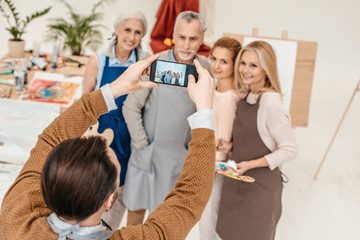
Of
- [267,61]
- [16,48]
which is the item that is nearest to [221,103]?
[267,61]

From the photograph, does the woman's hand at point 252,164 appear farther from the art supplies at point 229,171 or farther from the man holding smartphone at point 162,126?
the man holding smartphone at point 162,126

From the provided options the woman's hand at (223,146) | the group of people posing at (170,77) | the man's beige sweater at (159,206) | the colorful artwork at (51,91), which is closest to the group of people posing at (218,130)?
the woman's hand at (223,146)

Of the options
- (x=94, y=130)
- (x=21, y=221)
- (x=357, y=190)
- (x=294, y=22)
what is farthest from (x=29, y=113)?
(x=294, y=22)

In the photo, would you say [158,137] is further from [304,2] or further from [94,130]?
[304,2]

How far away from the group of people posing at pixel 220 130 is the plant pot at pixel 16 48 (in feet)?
5.54

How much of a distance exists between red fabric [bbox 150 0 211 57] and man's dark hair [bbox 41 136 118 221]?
2.33 meters

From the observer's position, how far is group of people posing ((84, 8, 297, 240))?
68.4 inches

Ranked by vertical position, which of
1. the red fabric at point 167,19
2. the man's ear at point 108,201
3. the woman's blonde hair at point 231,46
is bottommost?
the man's ear at point 108,201

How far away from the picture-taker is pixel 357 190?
3275 mm

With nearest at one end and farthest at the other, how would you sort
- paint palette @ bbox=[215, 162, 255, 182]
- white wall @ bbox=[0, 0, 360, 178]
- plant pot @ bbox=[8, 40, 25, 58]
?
paint palette @ bbox=[215, 162, 255, 182]
plant pot @ bbox=[8, 40, 25, 58]
white wall @ bbox=[0, 0, 360, 178]

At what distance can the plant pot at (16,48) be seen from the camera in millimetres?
3400

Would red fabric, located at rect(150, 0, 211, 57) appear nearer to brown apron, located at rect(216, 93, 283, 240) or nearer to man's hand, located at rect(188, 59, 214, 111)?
brown apron, located at rect(216, 93, 283, 240)

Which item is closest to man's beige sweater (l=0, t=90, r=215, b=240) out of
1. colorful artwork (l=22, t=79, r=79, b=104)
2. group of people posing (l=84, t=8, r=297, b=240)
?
group of people posing (l=84, t=8, r=297, b=240)

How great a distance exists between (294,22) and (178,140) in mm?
4187
